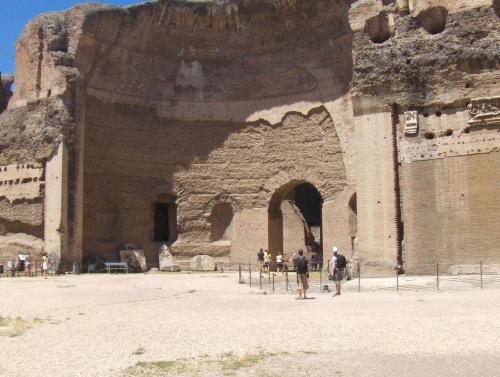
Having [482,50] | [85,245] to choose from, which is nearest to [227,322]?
[482,50]

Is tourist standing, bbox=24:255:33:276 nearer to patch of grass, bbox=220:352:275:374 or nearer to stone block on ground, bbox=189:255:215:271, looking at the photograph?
stone block on ground, bbox=189:255:215:271

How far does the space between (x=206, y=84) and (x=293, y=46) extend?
155 inches

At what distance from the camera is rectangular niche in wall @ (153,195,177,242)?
2466cm

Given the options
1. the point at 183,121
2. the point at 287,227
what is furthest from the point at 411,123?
the point at 183,121

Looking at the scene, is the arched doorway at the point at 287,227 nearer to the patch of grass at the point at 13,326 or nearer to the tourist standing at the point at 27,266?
the tourist standing at the point at 27,266

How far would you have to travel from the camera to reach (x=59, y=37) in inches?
890

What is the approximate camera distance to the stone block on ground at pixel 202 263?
23625mm

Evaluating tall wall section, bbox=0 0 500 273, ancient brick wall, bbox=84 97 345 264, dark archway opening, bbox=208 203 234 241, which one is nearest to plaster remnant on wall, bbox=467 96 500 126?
tall wall section, bbox=0 0 500 273

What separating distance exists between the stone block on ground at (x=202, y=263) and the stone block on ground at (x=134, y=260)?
185 centimetres

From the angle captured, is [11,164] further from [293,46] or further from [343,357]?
[343,357]

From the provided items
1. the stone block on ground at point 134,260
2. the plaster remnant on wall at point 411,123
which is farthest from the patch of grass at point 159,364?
the stone block on ground at point 134,260

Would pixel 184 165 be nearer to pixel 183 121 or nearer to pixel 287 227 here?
pixel 183 121

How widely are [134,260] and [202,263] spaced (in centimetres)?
261

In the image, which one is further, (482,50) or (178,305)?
(482,50)
